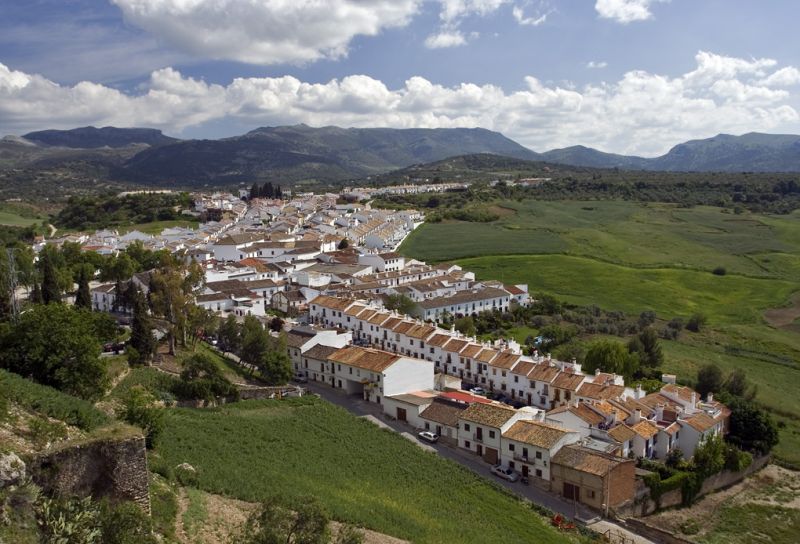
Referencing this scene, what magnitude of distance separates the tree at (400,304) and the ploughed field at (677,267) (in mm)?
21506

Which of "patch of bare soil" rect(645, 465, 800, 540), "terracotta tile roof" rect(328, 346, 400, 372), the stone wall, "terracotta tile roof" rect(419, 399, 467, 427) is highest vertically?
the stone wall

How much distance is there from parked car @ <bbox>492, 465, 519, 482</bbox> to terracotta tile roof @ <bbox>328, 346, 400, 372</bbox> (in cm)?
1127

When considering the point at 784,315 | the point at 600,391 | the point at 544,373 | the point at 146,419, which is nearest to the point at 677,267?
the point at 784,315

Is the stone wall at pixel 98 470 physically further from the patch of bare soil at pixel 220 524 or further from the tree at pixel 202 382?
the tree at pixel 202 382

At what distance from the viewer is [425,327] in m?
56.2

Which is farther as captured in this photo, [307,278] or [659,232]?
[659,232]

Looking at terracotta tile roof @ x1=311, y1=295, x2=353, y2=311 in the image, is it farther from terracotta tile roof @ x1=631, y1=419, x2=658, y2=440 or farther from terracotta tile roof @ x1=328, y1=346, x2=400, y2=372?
terracotta tile roof @ x1=631, y1=419, x2=658, y2=440

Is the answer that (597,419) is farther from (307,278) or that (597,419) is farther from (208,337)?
(307,278)

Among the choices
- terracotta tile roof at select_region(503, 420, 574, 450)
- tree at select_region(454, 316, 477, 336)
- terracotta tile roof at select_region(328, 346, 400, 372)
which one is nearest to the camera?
terracotta tile roof at select_region(503, 420, 574, 450)

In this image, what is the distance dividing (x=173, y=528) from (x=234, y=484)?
17.9ft

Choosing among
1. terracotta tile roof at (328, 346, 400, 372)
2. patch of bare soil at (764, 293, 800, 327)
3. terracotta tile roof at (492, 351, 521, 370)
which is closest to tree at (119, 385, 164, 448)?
terracotta tile roof at (328, 346, 400, 372)

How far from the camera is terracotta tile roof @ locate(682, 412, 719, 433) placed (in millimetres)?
38750

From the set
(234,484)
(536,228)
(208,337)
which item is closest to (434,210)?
(536,228)

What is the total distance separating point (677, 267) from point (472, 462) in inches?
2726
